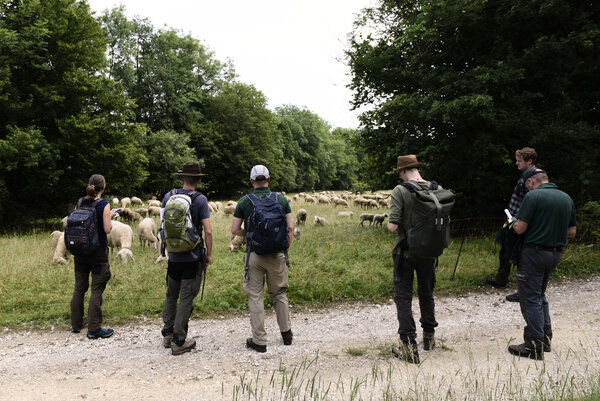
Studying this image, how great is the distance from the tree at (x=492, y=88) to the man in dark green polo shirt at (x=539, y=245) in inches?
230

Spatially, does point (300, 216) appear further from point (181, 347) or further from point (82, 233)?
point (181, 347)

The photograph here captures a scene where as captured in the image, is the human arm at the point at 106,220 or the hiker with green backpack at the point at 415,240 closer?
the hiker with green backpack at the point at 415,240

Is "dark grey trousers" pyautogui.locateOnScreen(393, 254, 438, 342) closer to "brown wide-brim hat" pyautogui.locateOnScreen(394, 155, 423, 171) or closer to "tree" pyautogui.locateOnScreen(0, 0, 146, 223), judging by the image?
"brown wide-brim hat" pyautogui.locateOnScreen(394, 155, 423, 171)

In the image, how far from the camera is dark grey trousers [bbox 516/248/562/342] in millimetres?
4418

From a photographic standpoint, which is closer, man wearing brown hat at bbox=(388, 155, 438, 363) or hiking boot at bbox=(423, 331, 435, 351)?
man wearing brown hat at bbox=(388, 155, 438, 363)

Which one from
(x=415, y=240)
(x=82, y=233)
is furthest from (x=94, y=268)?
(x=415, y=240)

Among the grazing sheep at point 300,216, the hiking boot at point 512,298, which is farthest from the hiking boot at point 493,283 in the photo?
the grazing sheep at point 300,216

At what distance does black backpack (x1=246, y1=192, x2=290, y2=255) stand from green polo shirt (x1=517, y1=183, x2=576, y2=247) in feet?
9.78

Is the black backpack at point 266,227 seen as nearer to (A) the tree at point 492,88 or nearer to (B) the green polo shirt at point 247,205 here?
(B) the green polo shirt at point 247,205

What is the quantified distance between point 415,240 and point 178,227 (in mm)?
2911

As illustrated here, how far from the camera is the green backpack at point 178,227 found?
4652 mm

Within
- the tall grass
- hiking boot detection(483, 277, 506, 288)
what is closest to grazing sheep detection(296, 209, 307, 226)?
the tall grass

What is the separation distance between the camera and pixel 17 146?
13.5m

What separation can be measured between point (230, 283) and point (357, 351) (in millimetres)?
3484
